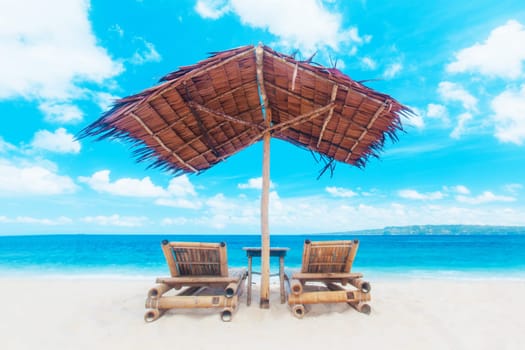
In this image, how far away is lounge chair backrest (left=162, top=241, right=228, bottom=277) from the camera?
3482 mm

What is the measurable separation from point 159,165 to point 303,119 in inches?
90.8

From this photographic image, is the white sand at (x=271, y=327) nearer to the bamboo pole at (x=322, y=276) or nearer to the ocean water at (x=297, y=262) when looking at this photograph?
the bamboo pole at (x=322, y=276)

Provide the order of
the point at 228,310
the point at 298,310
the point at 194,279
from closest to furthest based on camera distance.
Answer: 1. the point at 228,310
2. the point at 298,310
3. the point at 194,279

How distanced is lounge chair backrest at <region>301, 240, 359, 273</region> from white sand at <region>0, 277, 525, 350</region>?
50 cm

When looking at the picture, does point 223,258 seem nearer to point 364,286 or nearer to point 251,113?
point 364,286

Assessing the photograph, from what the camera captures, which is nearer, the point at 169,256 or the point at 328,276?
the point at 169,256

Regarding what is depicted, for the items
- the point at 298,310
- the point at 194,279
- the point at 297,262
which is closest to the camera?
the point at 298,310

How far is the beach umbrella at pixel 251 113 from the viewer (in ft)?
10.0

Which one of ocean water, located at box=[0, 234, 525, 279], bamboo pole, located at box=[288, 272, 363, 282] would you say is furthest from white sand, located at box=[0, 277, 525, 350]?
ocean water, located at box=[0, 234, 525, 279]

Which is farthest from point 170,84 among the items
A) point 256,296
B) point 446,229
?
point 446,229

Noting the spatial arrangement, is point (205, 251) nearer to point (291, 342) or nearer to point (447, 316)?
point (291, 342)

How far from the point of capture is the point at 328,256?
3760mm

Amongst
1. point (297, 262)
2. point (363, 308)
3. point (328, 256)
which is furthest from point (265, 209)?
point (297, 262)

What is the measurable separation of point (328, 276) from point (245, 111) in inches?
101
